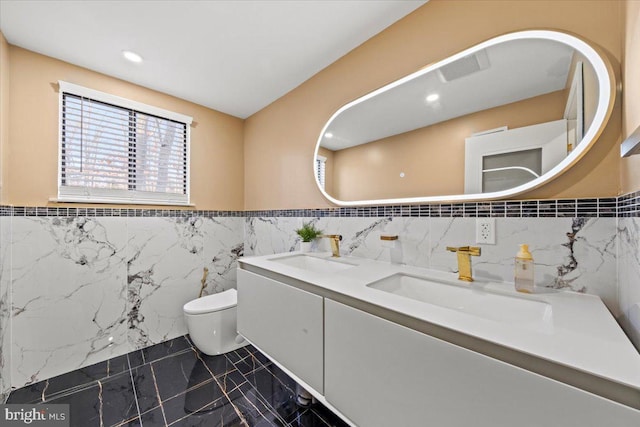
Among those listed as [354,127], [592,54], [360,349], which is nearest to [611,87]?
[592,54]

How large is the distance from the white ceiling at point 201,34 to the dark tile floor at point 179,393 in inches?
87.9

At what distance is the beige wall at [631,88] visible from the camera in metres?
0.69

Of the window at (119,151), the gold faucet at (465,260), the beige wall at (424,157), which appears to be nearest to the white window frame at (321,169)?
the beige wall at (424,157)

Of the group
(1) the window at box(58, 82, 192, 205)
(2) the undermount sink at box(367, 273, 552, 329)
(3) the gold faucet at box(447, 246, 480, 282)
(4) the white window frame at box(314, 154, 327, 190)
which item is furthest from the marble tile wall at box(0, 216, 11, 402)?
(3) the gold faucet at box(447, 246, 480, 282)

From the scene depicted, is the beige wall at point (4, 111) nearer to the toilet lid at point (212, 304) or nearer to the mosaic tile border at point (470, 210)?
the mosaic tile border at point (470, 210)

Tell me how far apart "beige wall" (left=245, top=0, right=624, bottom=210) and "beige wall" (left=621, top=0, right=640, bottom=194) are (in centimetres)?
6

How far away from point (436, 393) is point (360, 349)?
0.82ft

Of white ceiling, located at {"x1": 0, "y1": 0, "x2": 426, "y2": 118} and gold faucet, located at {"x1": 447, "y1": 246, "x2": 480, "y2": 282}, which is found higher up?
white ceiling, located at {"x1": 0, "y1": 0, "x2": 426, "y2": 118}

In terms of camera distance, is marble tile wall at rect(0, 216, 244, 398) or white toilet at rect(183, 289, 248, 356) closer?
marble tile wall at rect(0, 216, 244, 398)

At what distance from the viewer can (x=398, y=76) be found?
4.55ft

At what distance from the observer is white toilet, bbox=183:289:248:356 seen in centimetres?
182

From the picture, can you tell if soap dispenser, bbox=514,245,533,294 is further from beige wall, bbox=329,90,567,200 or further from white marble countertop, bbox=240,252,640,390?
beige wall, bbox=329,90,567,200

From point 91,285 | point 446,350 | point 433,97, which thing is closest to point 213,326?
point 91,285

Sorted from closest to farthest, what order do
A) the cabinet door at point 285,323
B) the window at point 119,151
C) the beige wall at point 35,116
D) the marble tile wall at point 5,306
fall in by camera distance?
the cabinet door at point 285,323
the marble tile wall at point 5,306
the beige wall at point 35,116
the window at point 119,151
